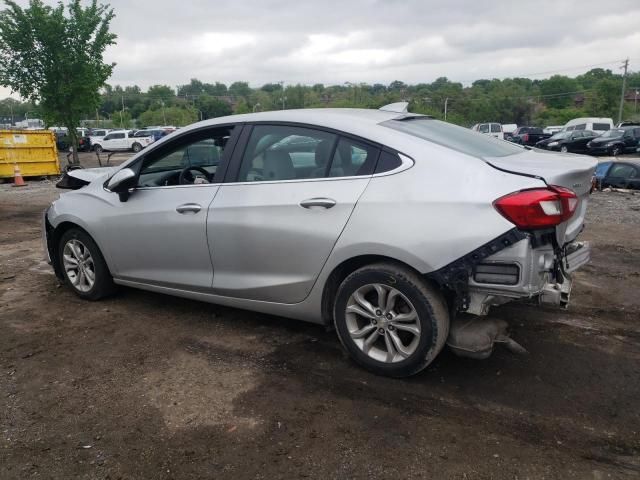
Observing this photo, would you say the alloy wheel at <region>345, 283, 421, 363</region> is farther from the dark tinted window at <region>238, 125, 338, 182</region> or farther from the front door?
the front door

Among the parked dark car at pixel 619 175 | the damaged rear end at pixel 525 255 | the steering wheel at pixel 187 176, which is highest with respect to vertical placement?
the steering wheel at pixel 187 176

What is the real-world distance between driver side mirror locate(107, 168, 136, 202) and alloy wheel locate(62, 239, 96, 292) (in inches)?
29.1

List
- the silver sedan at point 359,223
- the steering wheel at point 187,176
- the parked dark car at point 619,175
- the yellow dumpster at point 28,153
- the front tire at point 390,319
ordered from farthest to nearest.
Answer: the yellow dumpster at point 28,153, the parked dark car at point 619,175, the steering wheel at point 187,176, the front tire at point 390,319, the silver sedan at point 359,223

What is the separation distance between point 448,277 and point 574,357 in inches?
53.6

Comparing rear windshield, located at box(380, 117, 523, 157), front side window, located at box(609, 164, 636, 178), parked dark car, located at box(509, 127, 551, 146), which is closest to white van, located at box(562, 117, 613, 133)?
parked dark car, located at box(509, 127, 551, 146)

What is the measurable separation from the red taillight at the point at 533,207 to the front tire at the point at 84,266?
11.3ft

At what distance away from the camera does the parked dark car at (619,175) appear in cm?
1337

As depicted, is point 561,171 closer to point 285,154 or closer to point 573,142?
point 285,154

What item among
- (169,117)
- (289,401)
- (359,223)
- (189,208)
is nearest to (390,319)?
(359,223)

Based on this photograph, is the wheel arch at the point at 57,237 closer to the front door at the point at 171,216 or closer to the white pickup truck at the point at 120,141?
the front door at the point at 171,216

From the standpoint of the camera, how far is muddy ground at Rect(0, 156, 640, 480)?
2596 millimetres

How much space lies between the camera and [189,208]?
13.1 feet

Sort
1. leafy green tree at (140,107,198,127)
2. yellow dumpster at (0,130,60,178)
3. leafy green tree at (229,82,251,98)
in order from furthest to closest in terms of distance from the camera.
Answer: leafy green tree at (229,82,251,98) → leafy green tree at (140,107,198,127) → yellow dumpster at (0,130,60,178)

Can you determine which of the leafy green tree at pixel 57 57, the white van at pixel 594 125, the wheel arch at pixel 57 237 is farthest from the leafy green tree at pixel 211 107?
the wheel arch at pixel 57 237
